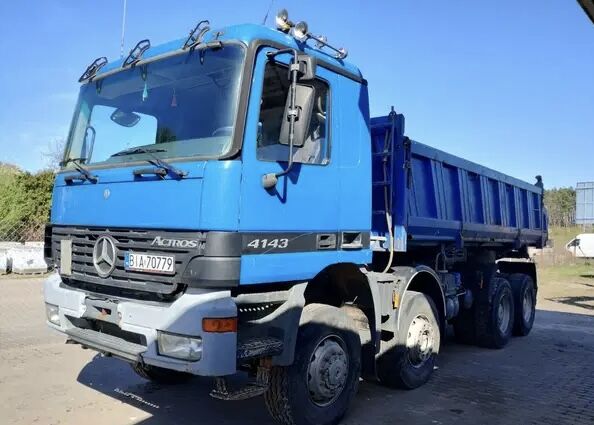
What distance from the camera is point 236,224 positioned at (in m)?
3.57

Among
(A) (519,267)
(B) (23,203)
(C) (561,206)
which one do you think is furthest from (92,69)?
(C) (561,206)

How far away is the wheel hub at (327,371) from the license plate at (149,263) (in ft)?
4.72

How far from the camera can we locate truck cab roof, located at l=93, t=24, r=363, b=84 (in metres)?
3.80

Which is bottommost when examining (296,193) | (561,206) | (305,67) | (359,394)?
(359,394)

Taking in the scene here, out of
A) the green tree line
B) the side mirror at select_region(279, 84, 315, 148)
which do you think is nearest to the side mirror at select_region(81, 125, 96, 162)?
the side mirror at select_region(279, 84, 315, 148)

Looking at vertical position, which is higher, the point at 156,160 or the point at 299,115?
the point at 299,115

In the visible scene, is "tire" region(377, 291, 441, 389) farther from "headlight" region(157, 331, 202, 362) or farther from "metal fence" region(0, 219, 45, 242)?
"metal fence" region(0, 219, 45, 242)

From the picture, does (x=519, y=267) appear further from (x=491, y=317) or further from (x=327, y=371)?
(x=327, y=371)

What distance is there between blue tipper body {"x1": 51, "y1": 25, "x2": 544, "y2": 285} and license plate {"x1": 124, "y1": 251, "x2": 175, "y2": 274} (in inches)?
8.3

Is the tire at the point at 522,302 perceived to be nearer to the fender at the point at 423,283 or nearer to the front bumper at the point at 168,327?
the fender at the point at 423,283

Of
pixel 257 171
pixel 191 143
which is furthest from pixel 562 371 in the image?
pixel 191 143

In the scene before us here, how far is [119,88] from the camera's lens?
14.8 ft

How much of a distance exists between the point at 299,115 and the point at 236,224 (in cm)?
91

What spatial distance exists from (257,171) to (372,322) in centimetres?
204
